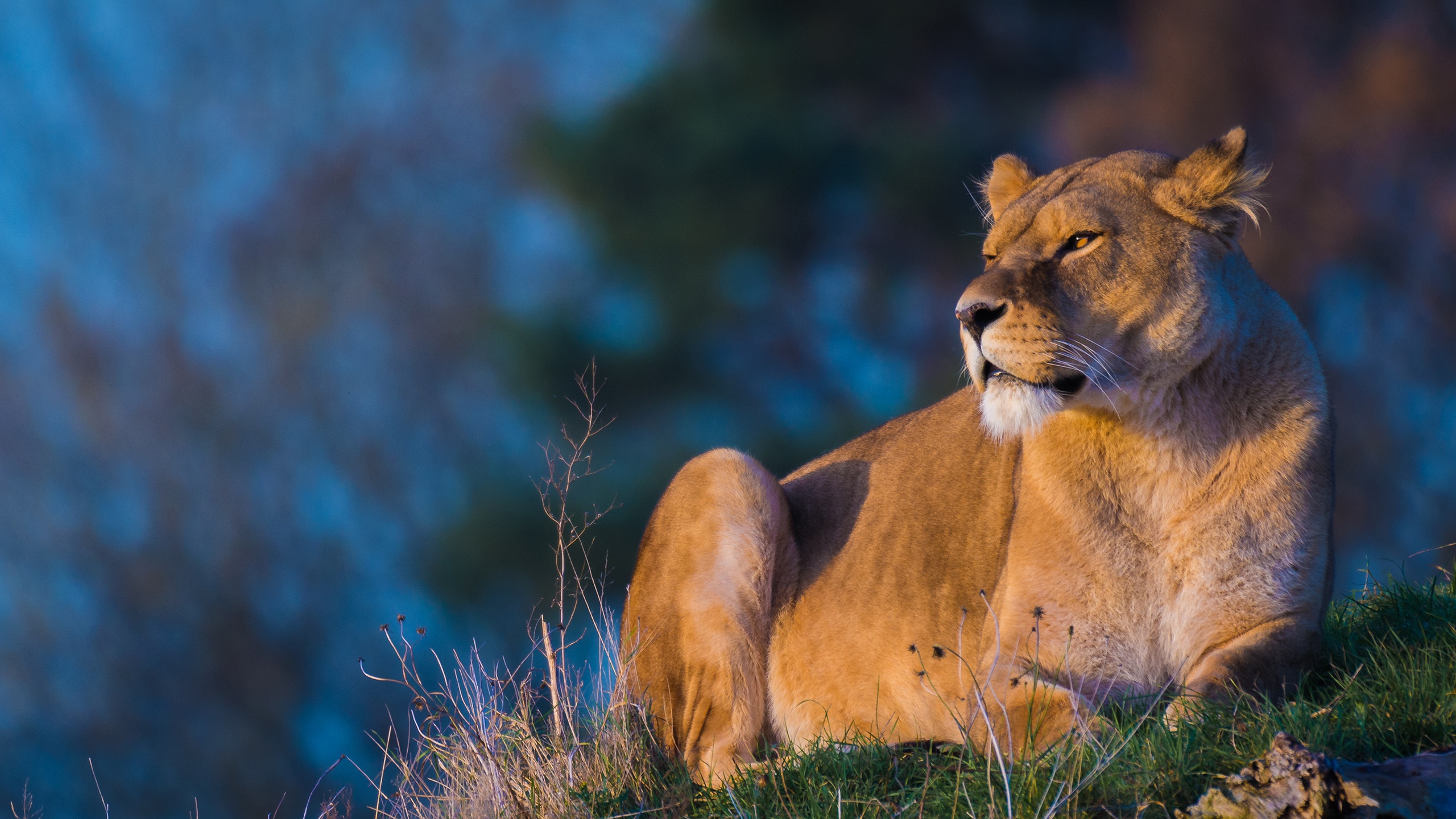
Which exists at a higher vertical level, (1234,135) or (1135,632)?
(1234,135)

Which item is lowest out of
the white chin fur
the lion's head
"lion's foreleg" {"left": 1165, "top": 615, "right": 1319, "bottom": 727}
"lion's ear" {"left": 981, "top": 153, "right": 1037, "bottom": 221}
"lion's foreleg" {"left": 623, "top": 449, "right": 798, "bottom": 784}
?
"lion's foreleg" {"left": 1165, "top": 615, "right": 1319, "bottom": 727}

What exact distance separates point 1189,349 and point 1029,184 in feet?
3.75

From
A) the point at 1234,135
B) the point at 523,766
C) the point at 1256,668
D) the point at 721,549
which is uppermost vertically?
the point at 1234,135

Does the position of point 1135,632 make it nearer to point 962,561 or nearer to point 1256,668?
point 1256,668

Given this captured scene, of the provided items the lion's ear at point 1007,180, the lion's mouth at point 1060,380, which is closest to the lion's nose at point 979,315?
the lion's mouth at point 1060,380

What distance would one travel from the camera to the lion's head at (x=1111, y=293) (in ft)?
12.2

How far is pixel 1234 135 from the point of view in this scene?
13.3ft

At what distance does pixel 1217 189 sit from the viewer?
396 centimetres

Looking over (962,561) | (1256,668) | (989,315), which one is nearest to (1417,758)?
(1256,668)

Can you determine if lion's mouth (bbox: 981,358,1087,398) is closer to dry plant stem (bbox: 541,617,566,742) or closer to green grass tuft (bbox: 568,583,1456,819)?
green grass tuft (bbox: 568,583,1456,819)

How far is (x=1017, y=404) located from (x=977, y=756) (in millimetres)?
1092

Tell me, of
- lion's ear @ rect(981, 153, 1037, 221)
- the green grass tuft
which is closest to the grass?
the green grass tuft

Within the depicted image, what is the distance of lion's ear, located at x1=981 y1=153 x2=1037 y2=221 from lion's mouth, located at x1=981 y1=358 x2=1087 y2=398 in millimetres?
1023

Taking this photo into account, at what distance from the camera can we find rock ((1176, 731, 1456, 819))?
2520 millimetres
